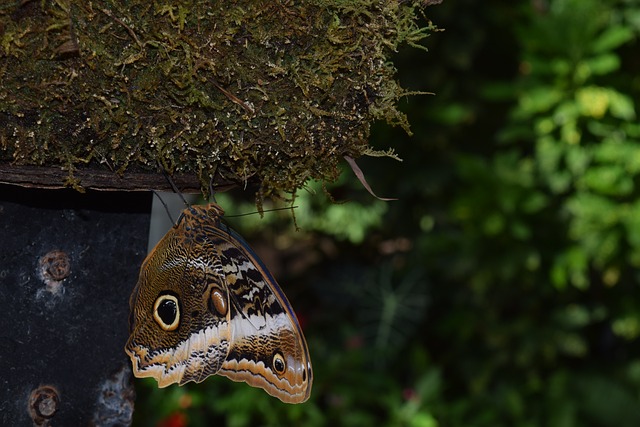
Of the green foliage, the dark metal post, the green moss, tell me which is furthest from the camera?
the green foliage

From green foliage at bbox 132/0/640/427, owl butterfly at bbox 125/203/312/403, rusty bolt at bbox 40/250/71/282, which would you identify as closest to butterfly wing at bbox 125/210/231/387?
owl butterfly at bbox 125/203/312/403

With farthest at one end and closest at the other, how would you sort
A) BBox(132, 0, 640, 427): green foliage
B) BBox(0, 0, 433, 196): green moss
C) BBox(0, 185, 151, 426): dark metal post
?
BBox(132, 0, 640, 427): green foliage
BBox(0, 185, 151, 426): dark metal post
BBox(0, 0, 433, 196): green moss

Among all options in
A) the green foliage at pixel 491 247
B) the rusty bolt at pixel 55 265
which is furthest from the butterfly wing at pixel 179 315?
the green foliage at pixel 491 247

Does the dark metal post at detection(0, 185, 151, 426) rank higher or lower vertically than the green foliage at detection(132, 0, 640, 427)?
higher

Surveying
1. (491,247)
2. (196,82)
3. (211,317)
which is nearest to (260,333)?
(211,317)

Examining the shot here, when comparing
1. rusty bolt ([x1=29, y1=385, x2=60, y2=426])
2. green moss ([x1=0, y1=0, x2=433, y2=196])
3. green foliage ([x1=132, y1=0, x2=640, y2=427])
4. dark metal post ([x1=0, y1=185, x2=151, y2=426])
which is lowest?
green foliage ([x1=132, y1=0, x2=640, y2=427])

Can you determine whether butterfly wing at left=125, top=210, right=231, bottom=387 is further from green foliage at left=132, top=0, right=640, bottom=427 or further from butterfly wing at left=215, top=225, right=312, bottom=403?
green foliage at left=132, top=0, right=640, bottom=427

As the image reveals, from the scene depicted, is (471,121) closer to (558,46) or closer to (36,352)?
(558,46)

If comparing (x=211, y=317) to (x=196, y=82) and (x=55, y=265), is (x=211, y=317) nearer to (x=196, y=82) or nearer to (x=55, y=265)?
(x=55, y=265)

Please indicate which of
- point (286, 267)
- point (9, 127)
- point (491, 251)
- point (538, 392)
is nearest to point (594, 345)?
point (538, 392)
